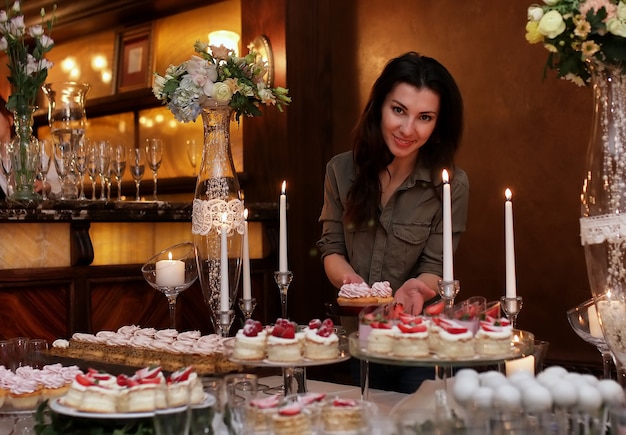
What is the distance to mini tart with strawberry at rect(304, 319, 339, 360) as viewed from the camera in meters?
1.72

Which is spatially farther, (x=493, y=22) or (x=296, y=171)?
(x=296, y=171)

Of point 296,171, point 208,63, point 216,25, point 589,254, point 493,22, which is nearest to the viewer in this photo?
point 589,254

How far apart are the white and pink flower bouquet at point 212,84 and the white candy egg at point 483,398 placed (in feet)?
4.79

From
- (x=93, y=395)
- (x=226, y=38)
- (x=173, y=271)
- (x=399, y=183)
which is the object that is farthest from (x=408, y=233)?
(x=226, y=38)

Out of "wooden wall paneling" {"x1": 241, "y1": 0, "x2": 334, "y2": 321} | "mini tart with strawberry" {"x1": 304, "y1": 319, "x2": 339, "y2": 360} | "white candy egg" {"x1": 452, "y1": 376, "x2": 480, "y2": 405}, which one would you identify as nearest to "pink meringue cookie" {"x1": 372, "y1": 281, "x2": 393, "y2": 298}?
"mini tart with strawberry" {"x1": 304, "y1": 319, "x2": 339, "y2": 360}

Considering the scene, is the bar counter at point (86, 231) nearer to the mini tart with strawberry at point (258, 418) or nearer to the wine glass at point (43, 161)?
the wine glass at point (43, 161)

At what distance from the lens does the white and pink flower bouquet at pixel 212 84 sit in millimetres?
2484

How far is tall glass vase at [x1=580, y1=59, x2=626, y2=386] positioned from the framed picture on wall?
4.58m

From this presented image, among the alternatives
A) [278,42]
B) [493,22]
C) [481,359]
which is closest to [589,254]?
[481,359]

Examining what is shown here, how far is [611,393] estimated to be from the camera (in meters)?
1.25

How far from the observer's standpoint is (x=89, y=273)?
3775 millimetres

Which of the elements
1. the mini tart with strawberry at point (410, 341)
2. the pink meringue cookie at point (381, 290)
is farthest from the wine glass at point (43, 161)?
the mini tart with strawberry at point (410, 341)

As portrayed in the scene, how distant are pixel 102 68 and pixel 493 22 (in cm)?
328

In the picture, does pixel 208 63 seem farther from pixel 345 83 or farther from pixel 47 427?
pixel 345 83
